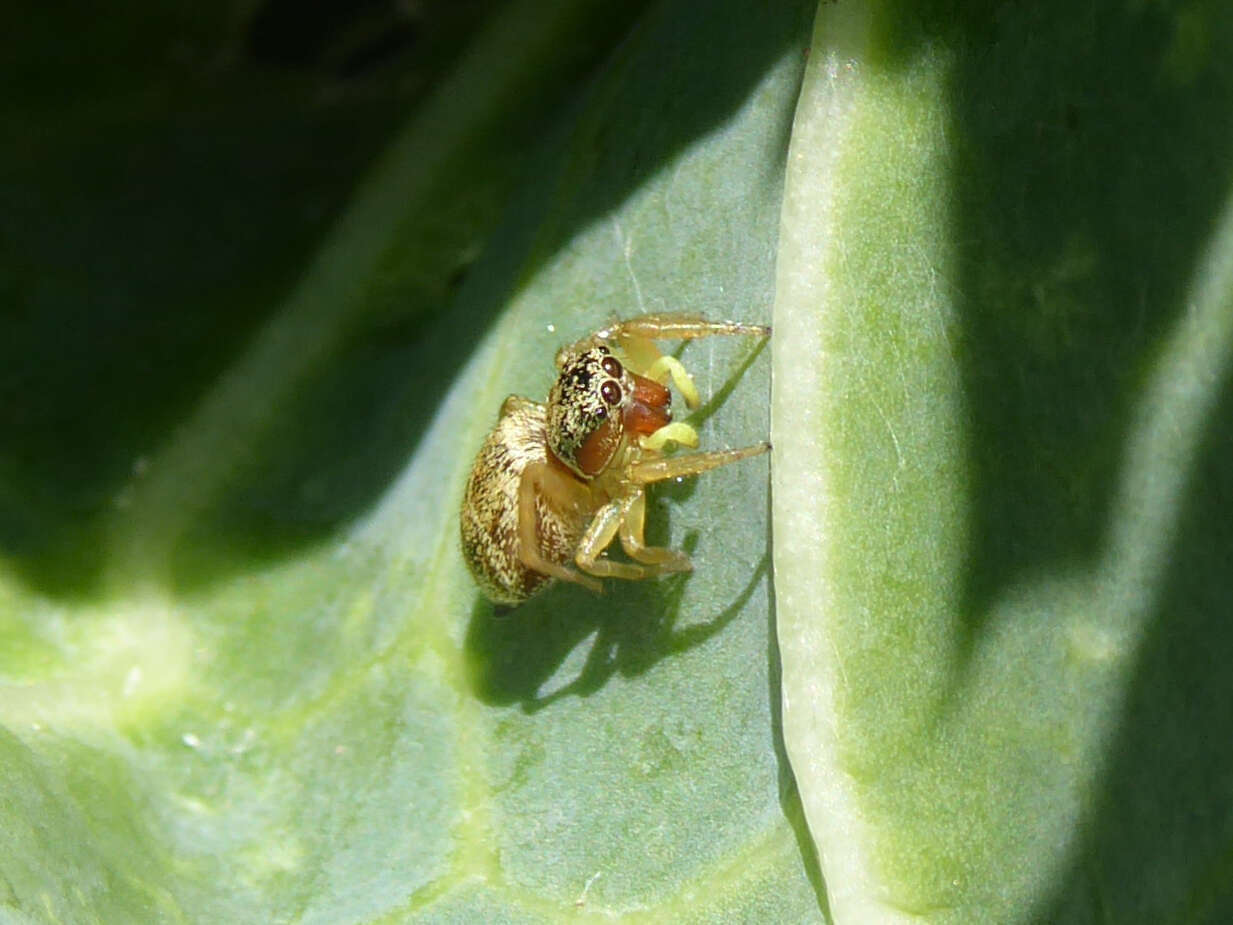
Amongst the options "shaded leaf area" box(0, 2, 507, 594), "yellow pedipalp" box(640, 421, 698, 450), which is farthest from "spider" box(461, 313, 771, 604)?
"shaded leaf area" box(0, 2, 507, 594)

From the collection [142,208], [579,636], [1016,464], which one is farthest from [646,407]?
[142,208]

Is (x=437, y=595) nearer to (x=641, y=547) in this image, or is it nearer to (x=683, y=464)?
(x=641, y=547)

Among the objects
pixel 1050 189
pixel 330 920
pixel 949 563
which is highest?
pixel 1050 189

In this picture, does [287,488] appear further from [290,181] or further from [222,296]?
[290,181]

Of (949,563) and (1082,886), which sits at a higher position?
(949,563)

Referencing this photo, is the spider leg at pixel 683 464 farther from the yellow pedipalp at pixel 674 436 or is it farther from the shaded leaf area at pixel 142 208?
the shaded leaf area at pixel 142 208

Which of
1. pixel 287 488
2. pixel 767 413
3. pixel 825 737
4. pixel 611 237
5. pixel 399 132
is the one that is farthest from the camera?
pixel 399 132

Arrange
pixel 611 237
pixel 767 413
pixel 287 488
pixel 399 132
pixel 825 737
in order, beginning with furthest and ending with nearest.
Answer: pixel 399 132 < pixel 287 488 < pixel 611 237 < pixel 767 413 < pixel 825 737

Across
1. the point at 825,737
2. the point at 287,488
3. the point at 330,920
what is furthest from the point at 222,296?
the point at 825,737
